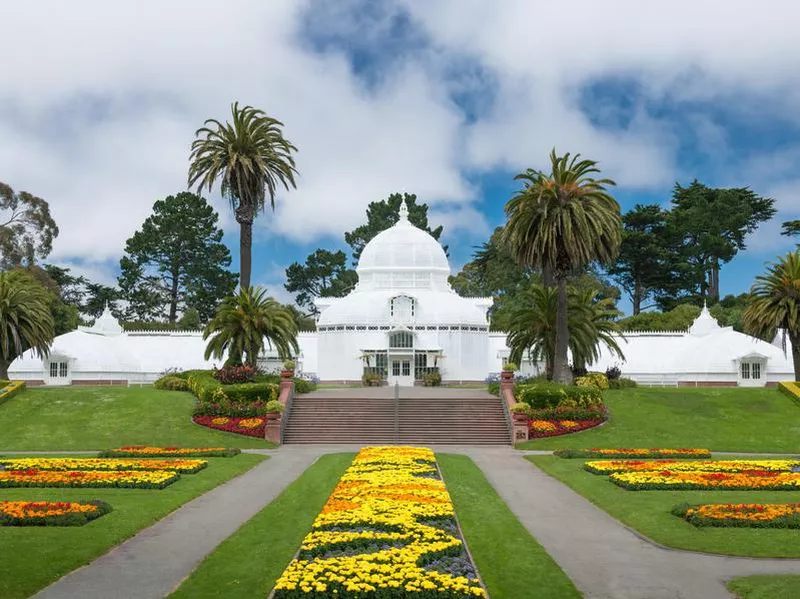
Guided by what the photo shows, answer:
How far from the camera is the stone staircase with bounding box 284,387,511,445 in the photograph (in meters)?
39.8

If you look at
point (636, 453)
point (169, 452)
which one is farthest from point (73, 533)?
point (636, 453)

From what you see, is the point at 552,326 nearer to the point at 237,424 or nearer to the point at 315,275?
the point at 237,424

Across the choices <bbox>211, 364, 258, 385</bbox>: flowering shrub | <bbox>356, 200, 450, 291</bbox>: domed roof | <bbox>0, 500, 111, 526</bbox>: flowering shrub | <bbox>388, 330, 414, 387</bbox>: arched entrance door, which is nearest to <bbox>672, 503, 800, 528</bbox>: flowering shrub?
<bbox>0, 500, 111, 526</bbox>: flowering shrub

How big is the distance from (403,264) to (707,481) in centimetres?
4859

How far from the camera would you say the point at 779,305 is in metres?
46.5

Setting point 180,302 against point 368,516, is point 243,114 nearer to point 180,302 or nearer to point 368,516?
point 368,516

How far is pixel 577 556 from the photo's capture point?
1569 cm

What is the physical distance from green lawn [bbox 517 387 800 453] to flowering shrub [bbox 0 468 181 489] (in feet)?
59.7

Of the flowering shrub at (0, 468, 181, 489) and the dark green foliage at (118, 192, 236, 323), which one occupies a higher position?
the dark green foliage at (118, 192, 236, 323)

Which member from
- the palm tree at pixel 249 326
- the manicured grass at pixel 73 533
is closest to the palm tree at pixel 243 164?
the palm tree at pixel 249 326

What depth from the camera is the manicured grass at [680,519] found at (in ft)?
53.0

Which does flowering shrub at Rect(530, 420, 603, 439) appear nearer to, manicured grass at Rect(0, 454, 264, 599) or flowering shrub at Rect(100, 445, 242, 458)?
flowering shrub at Rect(100, 445, 242, 458)

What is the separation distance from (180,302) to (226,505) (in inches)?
3241

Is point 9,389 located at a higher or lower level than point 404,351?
lower
